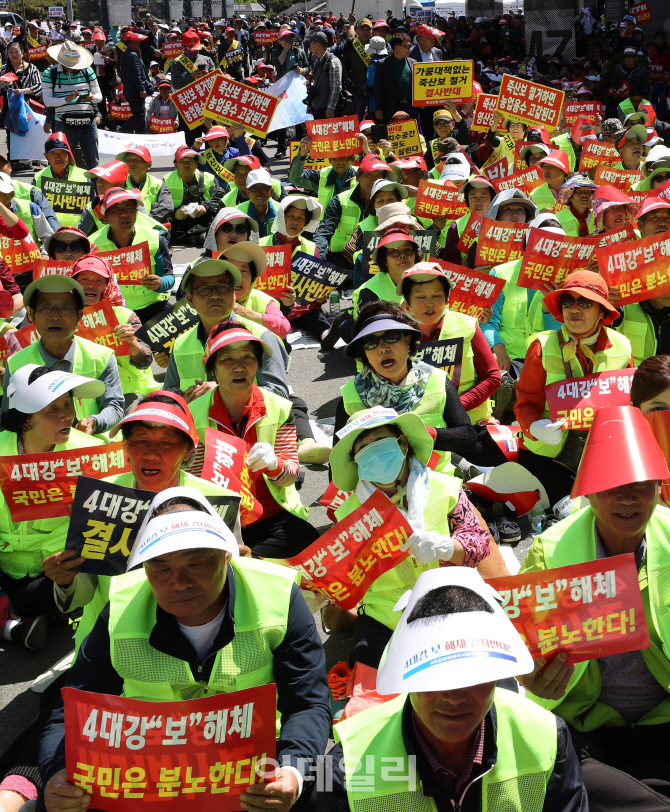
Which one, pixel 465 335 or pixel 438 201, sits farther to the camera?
pixel 438 201

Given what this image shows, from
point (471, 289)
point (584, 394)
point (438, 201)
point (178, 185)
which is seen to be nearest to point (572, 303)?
point (584, 394)

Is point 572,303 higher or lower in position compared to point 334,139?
higher

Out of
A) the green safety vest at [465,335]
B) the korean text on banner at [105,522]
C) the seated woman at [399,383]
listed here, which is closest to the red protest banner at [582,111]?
the green safety vest at [465,335]

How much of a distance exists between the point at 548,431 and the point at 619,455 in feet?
6.62

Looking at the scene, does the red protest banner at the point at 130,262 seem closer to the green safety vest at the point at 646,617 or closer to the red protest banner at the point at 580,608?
the green safety vest at the point at 646,617

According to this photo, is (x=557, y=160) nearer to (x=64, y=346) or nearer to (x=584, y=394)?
(x=584, y=394)

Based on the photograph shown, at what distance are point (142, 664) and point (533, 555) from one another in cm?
134

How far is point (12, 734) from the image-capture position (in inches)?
152

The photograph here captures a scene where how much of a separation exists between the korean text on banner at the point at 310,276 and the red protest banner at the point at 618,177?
3938 mm

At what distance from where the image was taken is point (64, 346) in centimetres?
524

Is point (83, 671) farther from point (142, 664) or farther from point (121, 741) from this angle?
point (121, 741)

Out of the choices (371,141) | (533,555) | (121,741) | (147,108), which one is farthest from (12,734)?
(147,108)

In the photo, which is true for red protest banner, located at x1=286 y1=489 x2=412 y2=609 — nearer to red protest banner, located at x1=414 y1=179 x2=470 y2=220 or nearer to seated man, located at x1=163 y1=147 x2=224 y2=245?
red protest banner, located at x1=414 y1=179 x2=470 y2=220

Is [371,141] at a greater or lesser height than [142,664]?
lesser
